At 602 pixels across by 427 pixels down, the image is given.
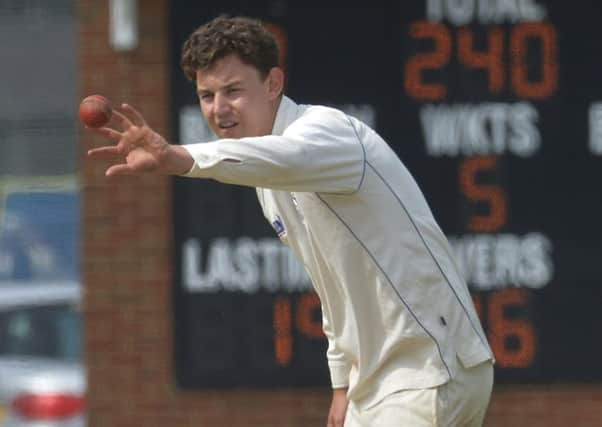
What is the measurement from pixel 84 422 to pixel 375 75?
2260mm

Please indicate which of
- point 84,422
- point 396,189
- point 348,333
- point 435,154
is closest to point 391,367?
point 348,333

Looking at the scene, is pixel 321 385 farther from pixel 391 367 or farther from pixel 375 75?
pixel 391 367

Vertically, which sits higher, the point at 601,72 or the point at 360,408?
the point at 601,72

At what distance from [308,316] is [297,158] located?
4.24m

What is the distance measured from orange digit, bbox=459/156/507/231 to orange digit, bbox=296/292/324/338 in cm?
83

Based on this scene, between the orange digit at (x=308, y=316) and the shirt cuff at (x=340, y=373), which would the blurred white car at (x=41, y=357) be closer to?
the orange digit at (x=308, y=316)

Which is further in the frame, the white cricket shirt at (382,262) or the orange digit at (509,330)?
the orange digit at (509,330)

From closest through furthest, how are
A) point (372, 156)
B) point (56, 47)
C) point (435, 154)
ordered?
point (372, 156)
point (435, 154)
point (56, 47)

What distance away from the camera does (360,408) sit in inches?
174

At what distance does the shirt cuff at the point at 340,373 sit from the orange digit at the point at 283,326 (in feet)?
11.6

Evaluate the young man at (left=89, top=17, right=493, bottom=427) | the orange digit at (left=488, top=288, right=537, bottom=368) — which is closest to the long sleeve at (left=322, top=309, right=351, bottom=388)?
the young man at (left=89, top=17, right=493, bottom=427)

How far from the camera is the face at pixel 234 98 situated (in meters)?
4.30

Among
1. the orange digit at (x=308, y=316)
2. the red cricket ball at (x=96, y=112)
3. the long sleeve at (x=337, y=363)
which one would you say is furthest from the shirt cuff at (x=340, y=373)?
the orange digit at (x=308, y=316)

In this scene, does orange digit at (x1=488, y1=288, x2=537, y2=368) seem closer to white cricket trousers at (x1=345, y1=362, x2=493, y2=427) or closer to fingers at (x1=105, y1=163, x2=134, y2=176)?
white cricket trousers at (x1=345, y1=362, x2=493, y2=427)
